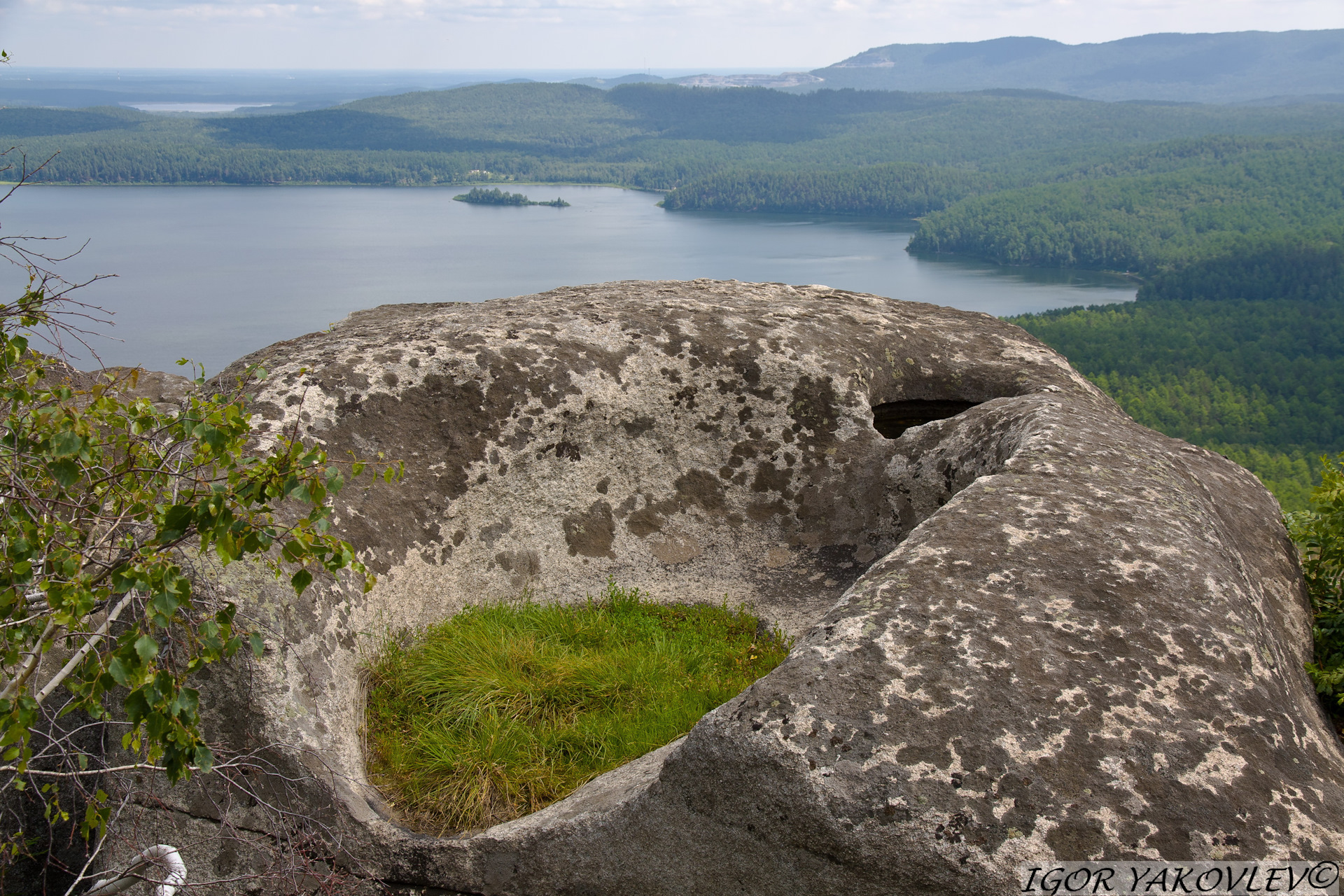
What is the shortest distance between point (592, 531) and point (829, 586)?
1.94 m

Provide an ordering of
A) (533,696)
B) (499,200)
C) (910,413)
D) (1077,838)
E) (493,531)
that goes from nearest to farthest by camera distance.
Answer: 1. (1077,838)
2. (533,696)
3. (493,531)
4. (910,413)
5. (499,200)

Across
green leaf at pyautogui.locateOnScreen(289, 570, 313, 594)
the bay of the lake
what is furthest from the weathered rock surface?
the bay of the lake

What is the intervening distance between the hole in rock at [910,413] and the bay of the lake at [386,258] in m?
52.2

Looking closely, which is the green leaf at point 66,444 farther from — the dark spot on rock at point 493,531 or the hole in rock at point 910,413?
the hole in rock at point 910,413

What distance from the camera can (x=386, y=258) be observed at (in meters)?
98.3

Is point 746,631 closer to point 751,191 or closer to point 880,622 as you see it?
point 880,622

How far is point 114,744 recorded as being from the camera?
4.66 m

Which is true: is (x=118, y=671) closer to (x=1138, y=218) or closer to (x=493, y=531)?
(x=493, y=531)

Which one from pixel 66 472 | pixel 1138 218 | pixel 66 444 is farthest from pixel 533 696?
pixel 1138 218

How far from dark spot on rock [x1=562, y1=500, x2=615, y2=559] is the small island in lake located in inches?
6001

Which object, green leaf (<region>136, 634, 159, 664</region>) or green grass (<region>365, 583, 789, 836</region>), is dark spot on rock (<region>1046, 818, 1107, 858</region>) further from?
green leaf (<region>136, 634, 159, 664</region>)

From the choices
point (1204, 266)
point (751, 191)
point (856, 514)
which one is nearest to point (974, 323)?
point (856, 514)

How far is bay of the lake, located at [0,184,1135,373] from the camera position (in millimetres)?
71062

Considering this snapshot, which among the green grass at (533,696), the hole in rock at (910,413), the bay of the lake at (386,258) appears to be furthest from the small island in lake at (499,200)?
the green grass at (533,696)
